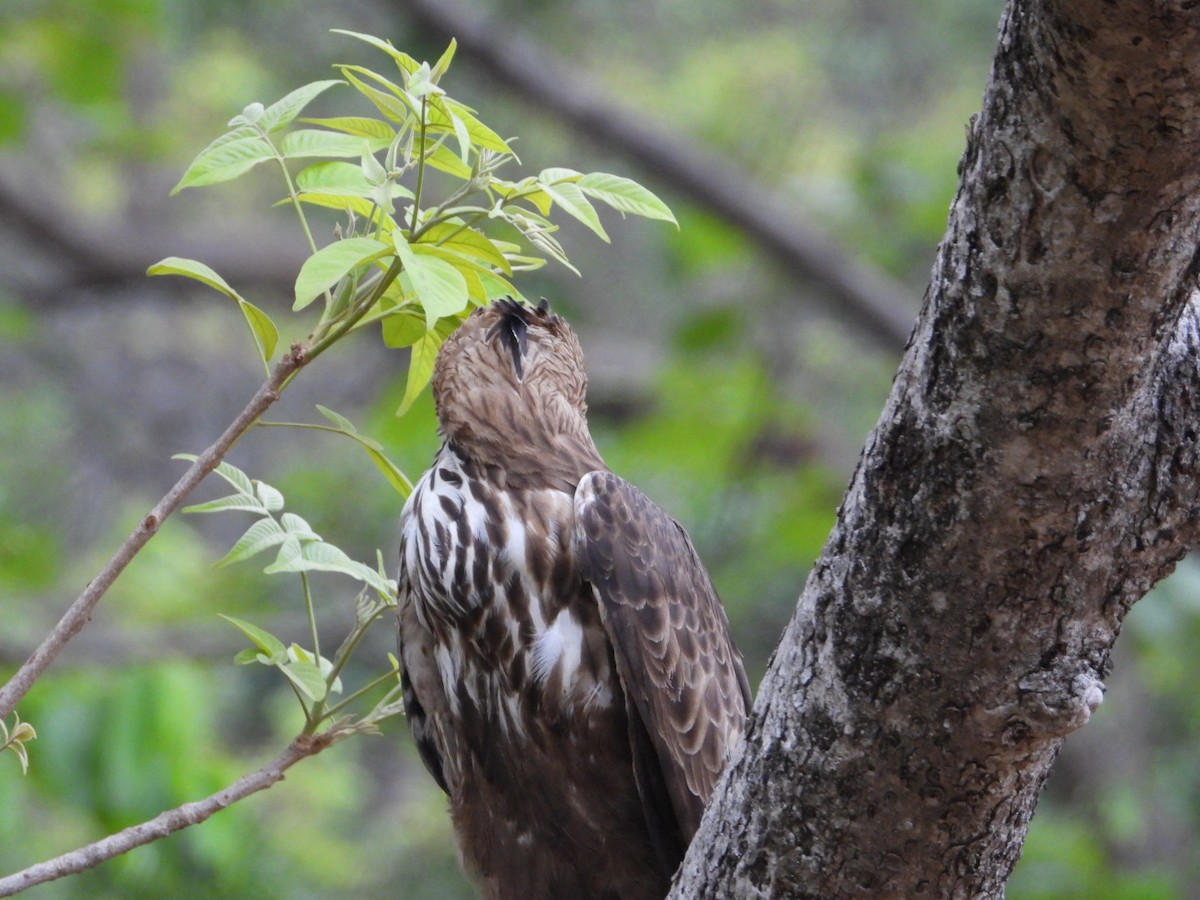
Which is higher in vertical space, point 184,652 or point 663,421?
point 663,421

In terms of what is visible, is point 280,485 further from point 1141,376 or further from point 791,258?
point 1141,376

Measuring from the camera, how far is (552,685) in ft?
6.98

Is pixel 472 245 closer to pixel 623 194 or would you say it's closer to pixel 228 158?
pixel 623 194

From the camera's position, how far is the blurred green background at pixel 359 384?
5.19m

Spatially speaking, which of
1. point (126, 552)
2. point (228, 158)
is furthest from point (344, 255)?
point (126, 552)

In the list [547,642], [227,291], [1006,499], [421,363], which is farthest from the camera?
[547,642]

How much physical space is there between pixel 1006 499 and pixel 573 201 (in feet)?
1.83

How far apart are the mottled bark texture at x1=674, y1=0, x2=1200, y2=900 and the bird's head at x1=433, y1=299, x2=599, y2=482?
31.9 inches

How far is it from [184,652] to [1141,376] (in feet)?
13.9

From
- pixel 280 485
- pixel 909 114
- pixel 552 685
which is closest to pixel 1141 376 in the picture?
pixel 552 685

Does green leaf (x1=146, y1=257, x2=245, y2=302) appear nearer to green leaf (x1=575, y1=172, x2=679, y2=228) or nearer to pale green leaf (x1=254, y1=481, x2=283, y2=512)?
pale green leaf (x1=254, y1=481, x2=283, y2=512)

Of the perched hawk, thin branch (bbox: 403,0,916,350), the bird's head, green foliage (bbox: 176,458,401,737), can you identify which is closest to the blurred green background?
thin branch (bbox: 403,0,916,350)

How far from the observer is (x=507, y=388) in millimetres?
2201

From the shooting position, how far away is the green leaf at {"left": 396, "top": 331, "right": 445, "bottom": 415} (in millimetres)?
1844
